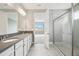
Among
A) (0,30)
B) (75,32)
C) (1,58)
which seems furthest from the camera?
(0,30)

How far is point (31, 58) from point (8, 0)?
0.64 meters

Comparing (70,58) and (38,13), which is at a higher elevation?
(38,13)

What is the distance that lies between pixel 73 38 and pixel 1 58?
2438 mm

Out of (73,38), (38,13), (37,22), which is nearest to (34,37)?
(37,22)

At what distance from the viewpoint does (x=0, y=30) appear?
11.3 feet

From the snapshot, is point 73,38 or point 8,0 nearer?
point 8,0

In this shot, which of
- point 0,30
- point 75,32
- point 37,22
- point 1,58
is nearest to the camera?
point 1,58

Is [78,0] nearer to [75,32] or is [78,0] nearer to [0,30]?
[75,32]

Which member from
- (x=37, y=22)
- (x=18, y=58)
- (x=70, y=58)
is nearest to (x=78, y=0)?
(x=70, y=58)

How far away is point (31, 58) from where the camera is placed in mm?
1033

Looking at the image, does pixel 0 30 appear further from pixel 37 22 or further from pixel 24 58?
pixel 37 22

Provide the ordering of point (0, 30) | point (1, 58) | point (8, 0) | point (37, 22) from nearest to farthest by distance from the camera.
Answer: point (1, 58), point (8, 0), point (0, 30), point (37, 22)

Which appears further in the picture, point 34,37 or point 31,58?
point 34,37

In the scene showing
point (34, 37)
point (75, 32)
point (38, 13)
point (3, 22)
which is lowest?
point (34, 37)
